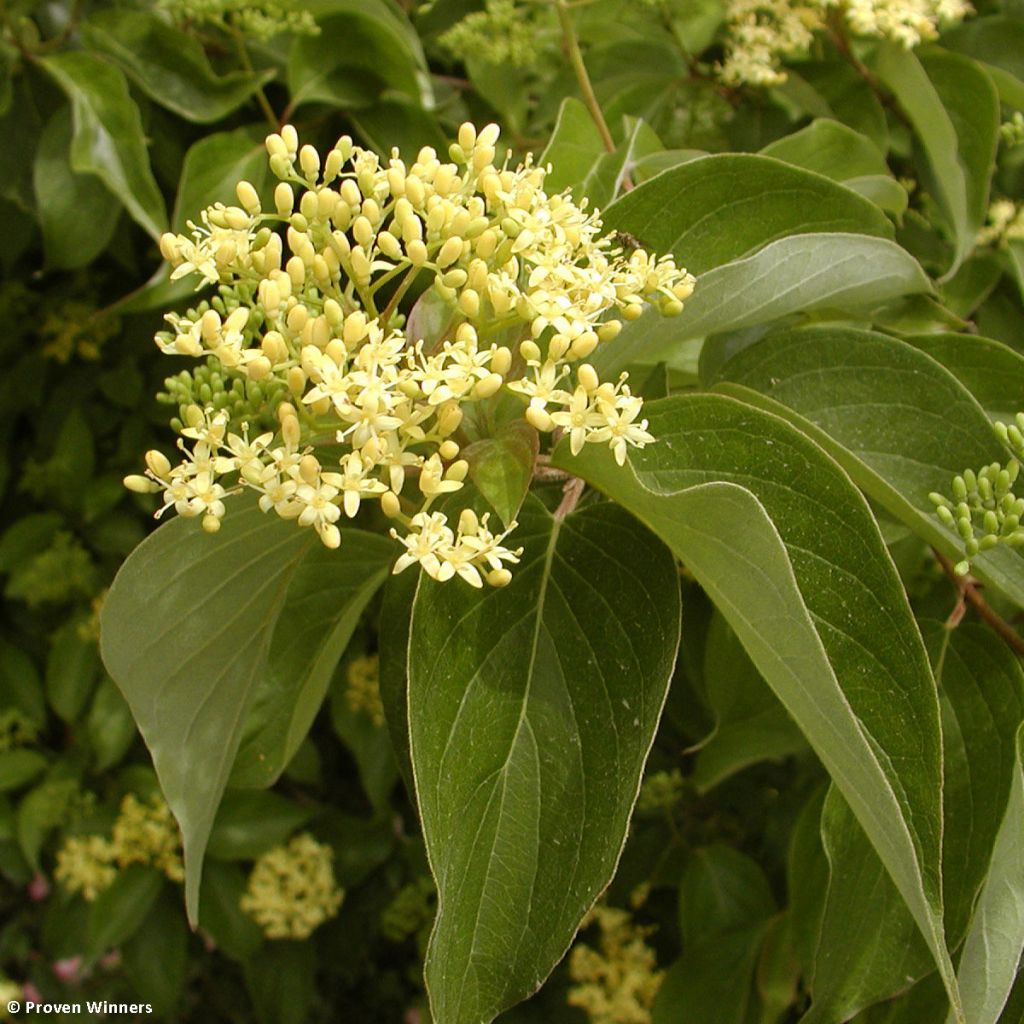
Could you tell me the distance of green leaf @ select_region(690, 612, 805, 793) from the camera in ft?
3.15

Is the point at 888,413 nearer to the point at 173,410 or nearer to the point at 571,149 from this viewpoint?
the point at 571,149

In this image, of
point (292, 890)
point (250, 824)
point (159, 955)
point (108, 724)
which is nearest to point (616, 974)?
point (292, 890)

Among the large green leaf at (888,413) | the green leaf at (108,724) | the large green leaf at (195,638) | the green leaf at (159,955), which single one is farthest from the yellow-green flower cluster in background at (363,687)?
the large green leaf at (888,413)

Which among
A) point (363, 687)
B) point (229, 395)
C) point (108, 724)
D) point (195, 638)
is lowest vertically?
point (108, 724)

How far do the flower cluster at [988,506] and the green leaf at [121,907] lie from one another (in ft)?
4.39

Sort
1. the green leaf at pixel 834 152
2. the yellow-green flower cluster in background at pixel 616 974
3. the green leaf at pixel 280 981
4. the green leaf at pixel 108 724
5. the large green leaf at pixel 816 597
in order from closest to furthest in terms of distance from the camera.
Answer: the large green leaf at pixel 816 597
the green leaf at pixel 834 152
the yellow-green flower cluster in background at pixel 616 974
the green leaf at pixel 108 724
the green leaf at pixel 280 981

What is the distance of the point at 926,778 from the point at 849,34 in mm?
1027

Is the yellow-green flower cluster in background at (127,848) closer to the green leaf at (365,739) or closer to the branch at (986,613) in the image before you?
the green leaf at (365,739)

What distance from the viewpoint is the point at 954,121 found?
3.90 feet

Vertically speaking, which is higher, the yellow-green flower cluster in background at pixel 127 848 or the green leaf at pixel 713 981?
the green leaf at pixel 713 981

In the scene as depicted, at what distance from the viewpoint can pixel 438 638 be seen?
2.18ft

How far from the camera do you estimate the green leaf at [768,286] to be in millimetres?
681

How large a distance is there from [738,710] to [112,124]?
36.5 inches

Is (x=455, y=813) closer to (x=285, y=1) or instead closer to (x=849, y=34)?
(x=285, y=1)
